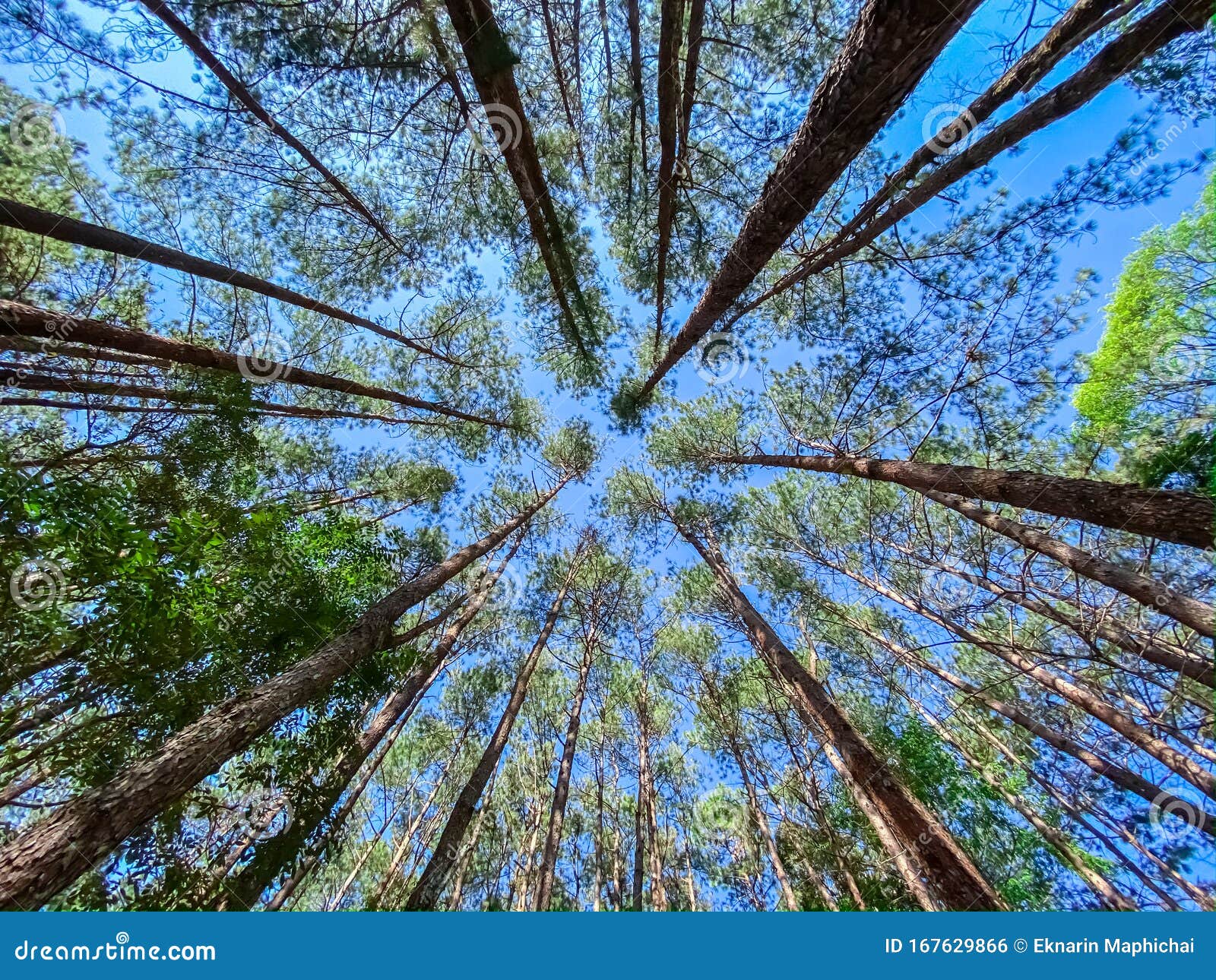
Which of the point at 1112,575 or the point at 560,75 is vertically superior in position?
the point at 560,75

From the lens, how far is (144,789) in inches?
95.1

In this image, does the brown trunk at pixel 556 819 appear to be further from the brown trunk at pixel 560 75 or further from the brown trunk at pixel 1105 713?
the brown trunk at pixel 560 75

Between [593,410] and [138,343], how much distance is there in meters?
7.42

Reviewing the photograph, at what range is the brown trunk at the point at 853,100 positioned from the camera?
82.7 inches

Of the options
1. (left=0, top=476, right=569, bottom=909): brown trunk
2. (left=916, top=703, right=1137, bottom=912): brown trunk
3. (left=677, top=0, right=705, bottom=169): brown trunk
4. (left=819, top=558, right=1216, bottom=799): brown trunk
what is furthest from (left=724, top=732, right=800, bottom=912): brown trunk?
(left=677, top=0, right=705, bottom=169): brown trunk

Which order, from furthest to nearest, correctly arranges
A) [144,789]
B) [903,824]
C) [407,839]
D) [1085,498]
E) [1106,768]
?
[407,839], [1106,768], [903,824], [1085,498], [144,789]

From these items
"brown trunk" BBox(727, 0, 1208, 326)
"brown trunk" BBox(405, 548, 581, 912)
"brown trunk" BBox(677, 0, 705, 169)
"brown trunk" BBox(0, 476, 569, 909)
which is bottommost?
"brown trunk" BBox(405, 548, 581, 912)

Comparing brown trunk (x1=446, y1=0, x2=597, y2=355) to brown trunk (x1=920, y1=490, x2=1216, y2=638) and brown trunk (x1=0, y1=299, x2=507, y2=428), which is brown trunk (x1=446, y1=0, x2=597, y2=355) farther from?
brown trunk (x1=920, y1=490, x2=1216, y2=638)

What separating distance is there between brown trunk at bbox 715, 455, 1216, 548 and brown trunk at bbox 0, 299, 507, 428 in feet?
24.1

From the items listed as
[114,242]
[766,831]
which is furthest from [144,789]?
[766,831]

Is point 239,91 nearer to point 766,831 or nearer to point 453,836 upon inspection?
point 453,836

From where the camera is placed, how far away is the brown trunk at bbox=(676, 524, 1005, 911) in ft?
10.2

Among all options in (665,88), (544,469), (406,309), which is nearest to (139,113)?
(406,309)

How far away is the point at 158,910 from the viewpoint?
2.95 m
